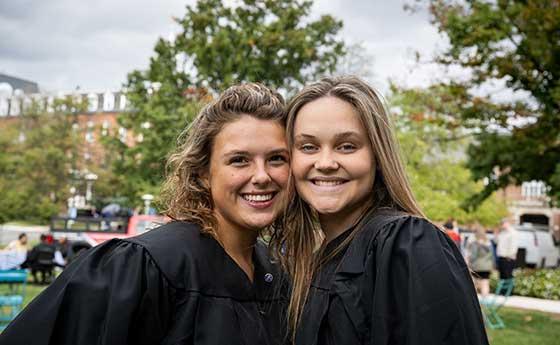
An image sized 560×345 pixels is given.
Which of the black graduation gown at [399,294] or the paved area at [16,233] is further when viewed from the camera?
the paved area at [16,233]

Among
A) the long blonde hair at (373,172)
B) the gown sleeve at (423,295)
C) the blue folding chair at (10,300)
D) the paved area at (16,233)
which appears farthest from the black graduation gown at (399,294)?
the paved area at (16,233)

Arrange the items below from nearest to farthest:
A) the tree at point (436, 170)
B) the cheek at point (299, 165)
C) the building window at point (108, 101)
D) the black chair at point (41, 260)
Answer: the cheek at point (299, 165)
the black chair at point (41, 260)
the tree at point (436, 170)
the building window at point (108, 101)

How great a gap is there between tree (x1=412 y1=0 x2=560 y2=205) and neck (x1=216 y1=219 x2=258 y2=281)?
8991mm

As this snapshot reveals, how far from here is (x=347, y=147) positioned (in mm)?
2537

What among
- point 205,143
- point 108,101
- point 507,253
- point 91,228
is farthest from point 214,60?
point 108,101

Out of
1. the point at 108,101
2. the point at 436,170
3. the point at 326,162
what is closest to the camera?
the point at 326,162

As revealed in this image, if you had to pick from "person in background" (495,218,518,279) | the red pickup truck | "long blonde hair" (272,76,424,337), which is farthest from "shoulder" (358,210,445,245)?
the red pickup truck

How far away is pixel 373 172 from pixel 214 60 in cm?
2201

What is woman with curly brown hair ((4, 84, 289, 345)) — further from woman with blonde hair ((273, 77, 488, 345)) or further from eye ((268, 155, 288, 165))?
woman with blonde hair ((273, 77, 488, 345))

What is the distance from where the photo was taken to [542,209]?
56.8m

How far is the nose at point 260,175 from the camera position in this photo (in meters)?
2.81

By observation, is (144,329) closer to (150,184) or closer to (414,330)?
(414,330)

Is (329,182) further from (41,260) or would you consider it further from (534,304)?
(41,260)

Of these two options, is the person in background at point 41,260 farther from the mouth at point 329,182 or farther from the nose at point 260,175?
the mouth at point 329,182
